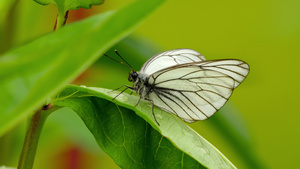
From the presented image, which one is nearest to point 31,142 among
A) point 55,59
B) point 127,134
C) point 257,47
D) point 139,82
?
point 127,134

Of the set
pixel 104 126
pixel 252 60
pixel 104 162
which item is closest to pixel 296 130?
pixel 252 60

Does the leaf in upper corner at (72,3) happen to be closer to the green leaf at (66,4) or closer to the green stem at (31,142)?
the green leaf at (66,4)

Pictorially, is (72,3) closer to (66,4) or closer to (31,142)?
(66,4)

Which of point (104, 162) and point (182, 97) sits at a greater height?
point (182, 97)

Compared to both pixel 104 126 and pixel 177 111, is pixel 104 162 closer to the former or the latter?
pixel 177 111

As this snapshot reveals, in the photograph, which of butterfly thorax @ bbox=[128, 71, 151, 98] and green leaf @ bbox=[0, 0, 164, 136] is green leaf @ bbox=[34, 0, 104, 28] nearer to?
green leaf @ bbox=[0, 0, 164, 136]

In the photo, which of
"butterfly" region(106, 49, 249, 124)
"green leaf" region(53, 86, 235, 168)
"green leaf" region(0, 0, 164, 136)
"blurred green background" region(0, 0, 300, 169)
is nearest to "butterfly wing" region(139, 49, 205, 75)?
"butterfly" region(106, 49, 249, 124)

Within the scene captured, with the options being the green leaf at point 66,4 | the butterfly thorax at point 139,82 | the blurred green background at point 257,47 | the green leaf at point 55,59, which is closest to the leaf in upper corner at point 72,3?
the green leaf at point 66,4
